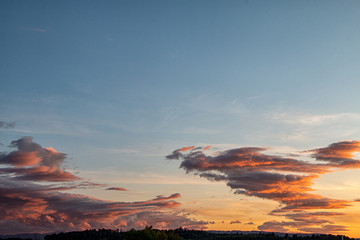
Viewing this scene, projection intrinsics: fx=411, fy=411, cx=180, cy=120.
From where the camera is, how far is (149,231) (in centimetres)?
16625

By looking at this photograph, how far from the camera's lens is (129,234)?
162000 millimetres

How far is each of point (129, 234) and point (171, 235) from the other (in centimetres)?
1872

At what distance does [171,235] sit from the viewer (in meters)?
171

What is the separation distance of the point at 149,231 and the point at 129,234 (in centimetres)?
868

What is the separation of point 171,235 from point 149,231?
33.6ft
